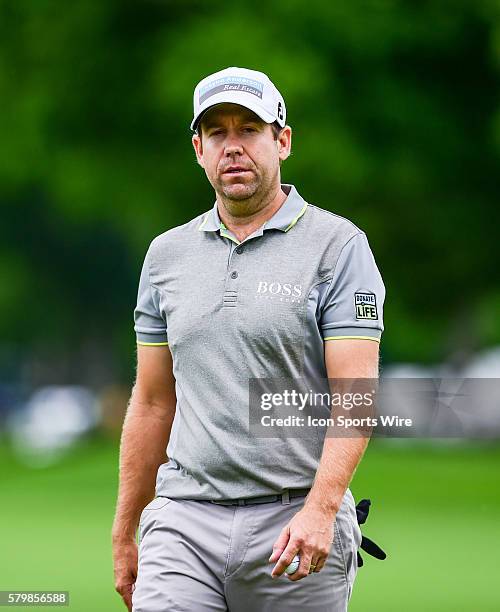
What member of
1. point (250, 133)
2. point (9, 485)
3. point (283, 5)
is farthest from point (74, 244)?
point (250, 133)

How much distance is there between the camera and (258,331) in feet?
17.6

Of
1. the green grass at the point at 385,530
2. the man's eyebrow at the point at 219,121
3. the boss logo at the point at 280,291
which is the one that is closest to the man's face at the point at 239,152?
the man's eyebrow at the point at 219,121

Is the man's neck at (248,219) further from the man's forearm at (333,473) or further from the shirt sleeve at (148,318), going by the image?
the man's forearm at (333,473)

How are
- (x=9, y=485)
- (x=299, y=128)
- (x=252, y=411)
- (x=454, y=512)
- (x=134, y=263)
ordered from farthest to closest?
(x=134, y=263) < (x=9, y=485) < (x=299, y=128) < (x=454, y=512) < (x=252, y=411)

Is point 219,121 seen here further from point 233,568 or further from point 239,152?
point 233,568

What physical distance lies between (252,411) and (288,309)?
0.35 metres

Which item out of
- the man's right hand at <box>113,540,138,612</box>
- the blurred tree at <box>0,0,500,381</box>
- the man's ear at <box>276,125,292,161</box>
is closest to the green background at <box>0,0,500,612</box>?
the blurred tree at <box>0,0,500,381</box>

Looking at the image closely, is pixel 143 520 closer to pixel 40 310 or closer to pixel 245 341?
pixel 245 341

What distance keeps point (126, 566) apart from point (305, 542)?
0.96 m

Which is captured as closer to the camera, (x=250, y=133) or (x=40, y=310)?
(x=250, y=133)

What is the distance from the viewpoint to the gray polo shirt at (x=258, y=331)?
5.35 m

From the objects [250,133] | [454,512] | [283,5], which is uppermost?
[283,5]

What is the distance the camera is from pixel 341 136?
22641 millimetres

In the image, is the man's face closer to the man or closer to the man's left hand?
the man
